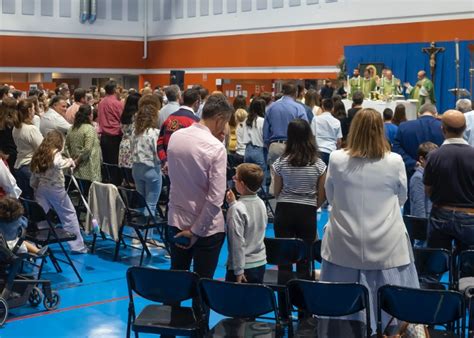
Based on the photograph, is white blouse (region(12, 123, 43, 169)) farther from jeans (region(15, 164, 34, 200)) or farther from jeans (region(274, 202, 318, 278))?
jeans (region(274, 202, 318, 278))

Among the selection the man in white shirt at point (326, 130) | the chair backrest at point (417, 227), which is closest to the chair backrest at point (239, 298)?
the chair backrest at point (417, 227)

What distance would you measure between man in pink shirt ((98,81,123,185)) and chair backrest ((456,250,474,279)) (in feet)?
19.5

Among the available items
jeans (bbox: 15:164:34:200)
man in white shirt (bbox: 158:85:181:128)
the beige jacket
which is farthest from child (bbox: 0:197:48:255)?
man in white shirt (bbox: 158:85:181:128)

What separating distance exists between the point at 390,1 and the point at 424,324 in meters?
17.3

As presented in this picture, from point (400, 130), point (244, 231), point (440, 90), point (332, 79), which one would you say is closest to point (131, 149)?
point (400, 130)

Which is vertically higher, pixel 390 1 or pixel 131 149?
pixel 390 1

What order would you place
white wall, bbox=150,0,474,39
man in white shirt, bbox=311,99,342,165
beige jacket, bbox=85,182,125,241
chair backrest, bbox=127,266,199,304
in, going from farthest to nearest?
white wall, bbox=150,0,474,39
man in white shirt, bbox=311,99,342,165
beige jacket, bbox=85,182,125,241
chair backrest, bbox=127,266,199,304

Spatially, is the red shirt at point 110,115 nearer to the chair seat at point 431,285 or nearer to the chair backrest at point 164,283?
the chair backrest at point 164,283

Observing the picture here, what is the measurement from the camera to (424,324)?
12.6 ft

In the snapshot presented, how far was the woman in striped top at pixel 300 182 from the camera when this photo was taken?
532cm

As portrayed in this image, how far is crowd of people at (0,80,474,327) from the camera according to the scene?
4020 millimetres

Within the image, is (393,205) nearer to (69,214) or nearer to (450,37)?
(69,214)

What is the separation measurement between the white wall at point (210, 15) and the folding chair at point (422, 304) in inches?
631

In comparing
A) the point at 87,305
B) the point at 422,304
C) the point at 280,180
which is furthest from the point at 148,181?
the point at 422,304
